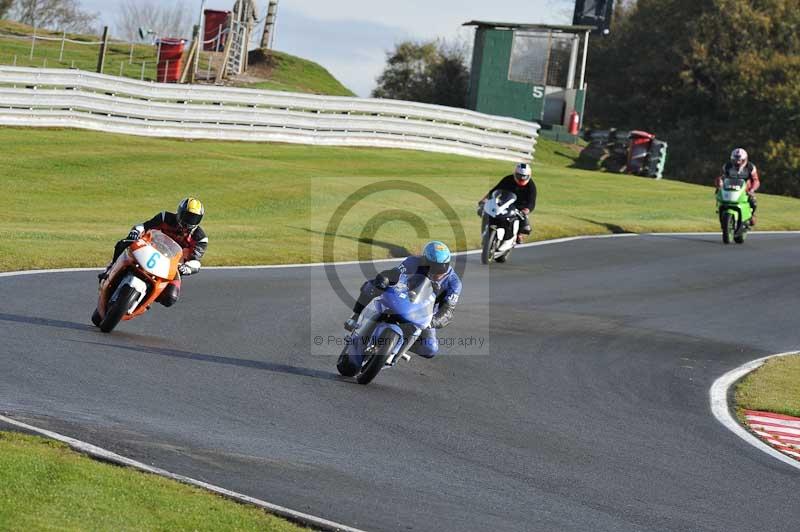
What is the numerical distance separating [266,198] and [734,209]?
32.9 feet

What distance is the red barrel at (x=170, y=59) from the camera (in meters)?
45.1

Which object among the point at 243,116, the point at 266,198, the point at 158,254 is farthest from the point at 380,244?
the point at 243,116

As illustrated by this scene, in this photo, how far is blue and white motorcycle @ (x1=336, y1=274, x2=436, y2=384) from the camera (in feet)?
35.5

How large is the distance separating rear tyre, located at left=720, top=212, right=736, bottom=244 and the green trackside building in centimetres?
2206

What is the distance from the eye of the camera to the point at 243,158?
102 feet

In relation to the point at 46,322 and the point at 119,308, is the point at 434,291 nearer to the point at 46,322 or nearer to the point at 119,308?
the point at 119,308

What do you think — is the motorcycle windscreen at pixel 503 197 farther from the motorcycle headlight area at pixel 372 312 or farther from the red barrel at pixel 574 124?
the red barrel at pixel 574 124

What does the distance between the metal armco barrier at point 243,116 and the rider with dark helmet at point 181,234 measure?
18145 mm

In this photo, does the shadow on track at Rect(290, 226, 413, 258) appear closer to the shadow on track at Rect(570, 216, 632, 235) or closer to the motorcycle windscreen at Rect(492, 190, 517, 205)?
the motorcycle windscreen at Rect(492, 190, 517, 205)

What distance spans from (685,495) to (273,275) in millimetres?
9829

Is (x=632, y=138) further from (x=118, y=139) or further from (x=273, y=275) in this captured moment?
(x=273, y=275)

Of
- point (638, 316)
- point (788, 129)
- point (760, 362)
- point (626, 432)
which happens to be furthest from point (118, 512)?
point (788, 129)

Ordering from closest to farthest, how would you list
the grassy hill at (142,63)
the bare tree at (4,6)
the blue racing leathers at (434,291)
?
the blue racing leathers at (434,291) → the grassy hill at (142,63) → the bare tree at (4,6)

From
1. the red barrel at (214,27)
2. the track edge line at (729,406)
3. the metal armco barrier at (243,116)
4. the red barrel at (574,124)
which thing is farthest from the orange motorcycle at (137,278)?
the red barrel at (214,27)
